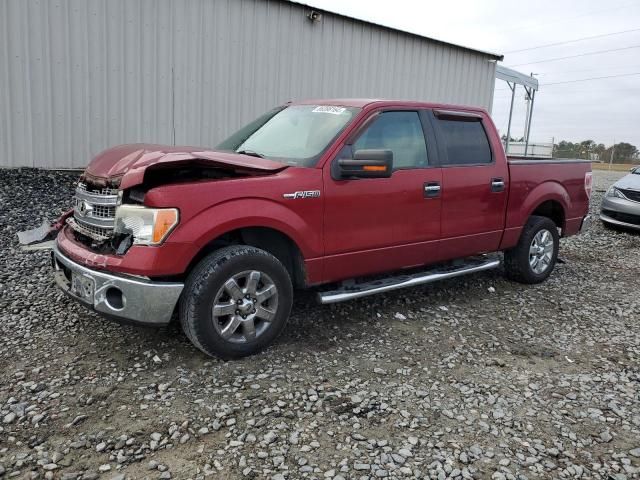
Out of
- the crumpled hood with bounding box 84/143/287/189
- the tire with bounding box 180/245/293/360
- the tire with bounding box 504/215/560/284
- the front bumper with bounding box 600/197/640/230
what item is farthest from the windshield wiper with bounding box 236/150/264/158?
the front bumper with bounding box 600/197/640/230

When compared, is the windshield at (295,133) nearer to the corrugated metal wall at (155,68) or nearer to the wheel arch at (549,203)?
the wheel arch at (549,203)

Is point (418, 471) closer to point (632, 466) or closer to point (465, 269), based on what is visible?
point (632, 466)

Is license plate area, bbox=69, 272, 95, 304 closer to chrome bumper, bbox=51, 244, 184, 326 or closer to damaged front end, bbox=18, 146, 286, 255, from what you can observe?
chrome bumper, bbox=51, 244, 184, 326

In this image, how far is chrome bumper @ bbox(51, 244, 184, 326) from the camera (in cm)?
319

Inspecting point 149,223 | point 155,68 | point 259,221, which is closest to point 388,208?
point 259,221

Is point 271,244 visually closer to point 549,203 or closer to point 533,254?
point 533,254

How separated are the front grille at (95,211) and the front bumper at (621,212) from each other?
9.08 meters

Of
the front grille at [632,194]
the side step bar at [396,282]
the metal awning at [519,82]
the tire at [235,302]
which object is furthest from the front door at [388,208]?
the metal awning at [519,82]

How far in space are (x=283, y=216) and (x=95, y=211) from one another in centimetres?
131

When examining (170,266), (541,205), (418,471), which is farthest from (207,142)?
(418,471)

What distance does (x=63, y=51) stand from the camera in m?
8.40

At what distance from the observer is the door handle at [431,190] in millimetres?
4422

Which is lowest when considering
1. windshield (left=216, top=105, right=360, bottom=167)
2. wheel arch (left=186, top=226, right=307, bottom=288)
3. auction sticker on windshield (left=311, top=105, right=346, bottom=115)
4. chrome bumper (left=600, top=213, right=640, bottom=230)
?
chrome bumper (left=600, top=213, right=640, bottom=230)

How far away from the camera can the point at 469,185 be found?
479 centimetres
